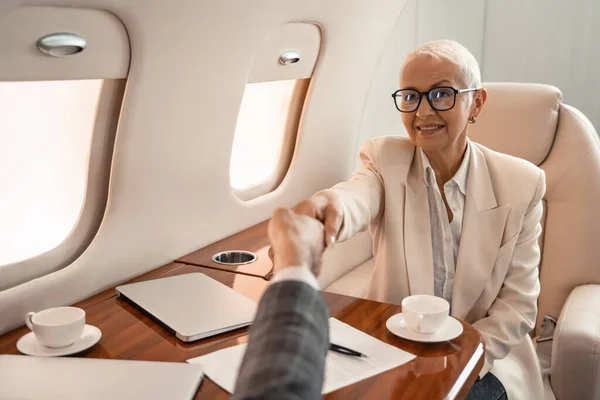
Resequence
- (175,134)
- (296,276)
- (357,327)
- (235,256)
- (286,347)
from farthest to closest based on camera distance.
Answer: (235,256) < (175,134) < (357,327) < (296,276) < (286,347)

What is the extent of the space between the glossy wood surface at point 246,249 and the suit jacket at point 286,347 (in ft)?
3.41

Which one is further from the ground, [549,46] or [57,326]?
[549,46]

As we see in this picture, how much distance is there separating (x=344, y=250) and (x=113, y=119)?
1193 millimetres

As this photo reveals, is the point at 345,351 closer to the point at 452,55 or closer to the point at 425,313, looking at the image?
the point at 425,313

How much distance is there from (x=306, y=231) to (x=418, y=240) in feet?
2.38

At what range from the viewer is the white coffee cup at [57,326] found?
1225mm

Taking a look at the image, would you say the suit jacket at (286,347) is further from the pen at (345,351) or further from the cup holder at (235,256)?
the cup holder at (235,256)

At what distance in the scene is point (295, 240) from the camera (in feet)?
2.98

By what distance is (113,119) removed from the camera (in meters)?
1.63

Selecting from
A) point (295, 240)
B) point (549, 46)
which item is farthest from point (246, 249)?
point (549, 46)

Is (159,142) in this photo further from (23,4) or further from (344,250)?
(344,250)

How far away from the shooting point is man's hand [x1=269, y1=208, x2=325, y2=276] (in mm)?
836

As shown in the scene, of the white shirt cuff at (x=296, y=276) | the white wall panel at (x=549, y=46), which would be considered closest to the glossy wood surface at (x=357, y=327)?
the white shirt cuff at (x=296, y=276)

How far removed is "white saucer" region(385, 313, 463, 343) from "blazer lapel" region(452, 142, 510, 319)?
0.92 ft
